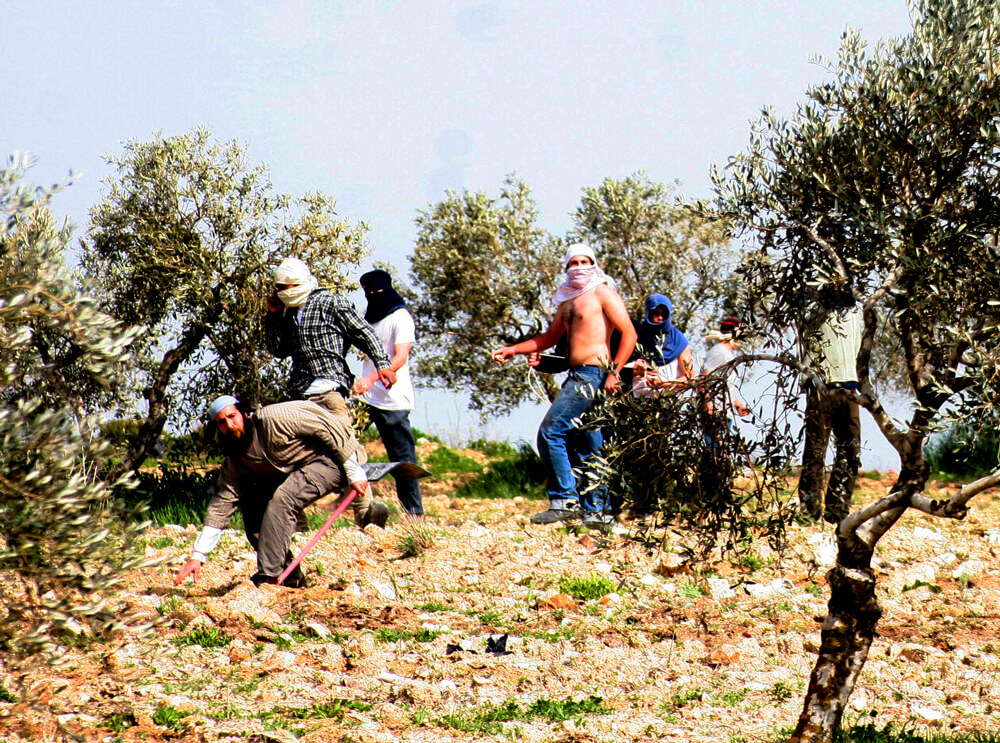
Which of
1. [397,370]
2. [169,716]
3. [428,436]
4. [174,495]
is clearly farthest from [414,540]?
[428,436]

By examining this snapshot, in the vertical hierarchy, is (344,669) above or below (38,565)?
→ below

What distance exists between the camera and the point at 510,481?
49.9 ft

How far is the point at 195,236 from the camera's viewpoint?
13.1 m

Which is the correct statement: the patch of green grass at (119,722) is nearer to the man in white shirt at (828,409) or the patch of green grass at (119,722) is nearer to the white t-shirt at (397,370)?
the man in white shirt at (828,409)

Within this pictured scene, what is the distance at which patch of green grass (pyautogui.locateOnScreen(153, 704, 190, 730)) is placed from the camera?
5992 millimetres

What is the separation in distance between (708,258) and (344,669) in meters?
11.8

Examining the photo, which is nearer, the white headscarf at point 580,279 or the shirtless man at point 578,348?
the shirtless man at point 578,348

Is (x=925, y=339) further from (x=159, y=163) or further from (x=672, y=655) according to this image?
(x=159, y=163)

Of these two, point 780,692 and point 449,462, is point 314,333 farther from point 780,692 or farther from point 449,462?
point 449,462

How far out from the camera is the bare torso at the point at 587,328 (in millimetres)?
10031

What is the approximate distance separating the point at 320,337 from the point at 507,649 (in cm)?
292

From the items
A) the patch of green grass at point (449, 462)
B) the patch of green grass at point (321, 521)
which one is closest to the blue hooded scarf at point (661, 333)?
the patch of green grass at point (321, 521)

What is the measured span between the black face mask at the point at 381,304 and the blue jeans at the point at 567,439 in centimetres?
176

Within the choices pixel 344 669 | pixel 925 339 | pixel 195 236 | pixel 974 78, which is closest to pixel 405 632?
pixel 344 669
